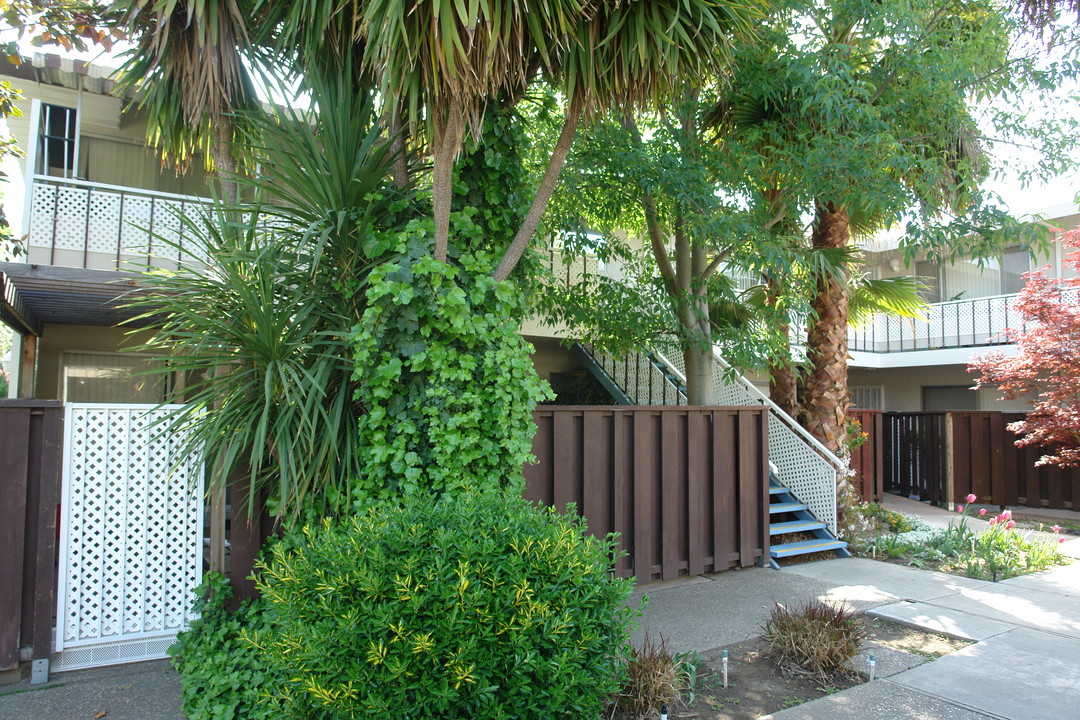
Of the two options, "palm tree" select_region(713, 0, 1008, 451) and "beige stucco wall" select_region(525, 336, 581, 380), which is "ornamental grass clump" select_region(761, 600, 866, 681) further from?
"beige stucco wall" select_region(525, 336, 581, 380)

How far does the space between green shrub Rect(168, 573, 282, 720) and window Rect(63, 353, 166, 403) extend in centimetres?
653

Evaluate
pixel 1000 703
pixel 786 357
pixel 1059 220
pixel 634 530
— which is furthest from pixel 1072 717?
pixel 1059 220

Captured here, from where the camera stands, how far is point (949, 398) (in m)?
18.3

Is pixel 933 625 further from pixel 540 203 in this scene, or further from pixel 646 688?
pixel 540 203

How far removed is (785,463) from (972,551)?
7.17ft

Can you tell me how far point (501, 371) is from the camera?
435 centimetres

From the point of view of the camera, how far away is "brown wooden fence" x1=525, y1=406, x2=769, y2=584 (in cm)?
629

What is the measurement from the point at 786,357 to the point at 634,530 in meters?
2.84

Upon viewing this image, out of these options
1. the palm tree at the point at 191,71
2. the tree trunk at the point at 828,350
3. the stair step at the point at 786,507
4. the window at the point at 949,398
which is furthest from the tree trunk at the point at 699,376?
the window at the point at 949,398

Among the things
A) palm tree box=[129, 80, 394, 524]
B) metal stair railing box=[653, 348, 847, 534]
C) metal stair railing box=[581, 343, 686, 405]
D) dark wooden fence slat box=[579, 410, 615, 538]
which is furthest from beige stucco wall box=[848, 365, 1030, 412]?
palm tree box=[129, 80, 394, 524]

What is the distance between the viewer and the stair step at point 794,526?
800cm

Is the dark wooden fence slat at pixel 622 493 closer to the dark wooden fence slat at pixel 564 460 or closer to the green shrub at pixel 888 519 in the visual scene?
the dark wooden fence slat at pixel 564 460

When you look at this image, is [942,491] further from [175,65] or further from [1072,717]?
[175,65]

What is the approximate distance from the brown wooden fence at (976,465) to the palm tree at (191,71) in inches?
479
